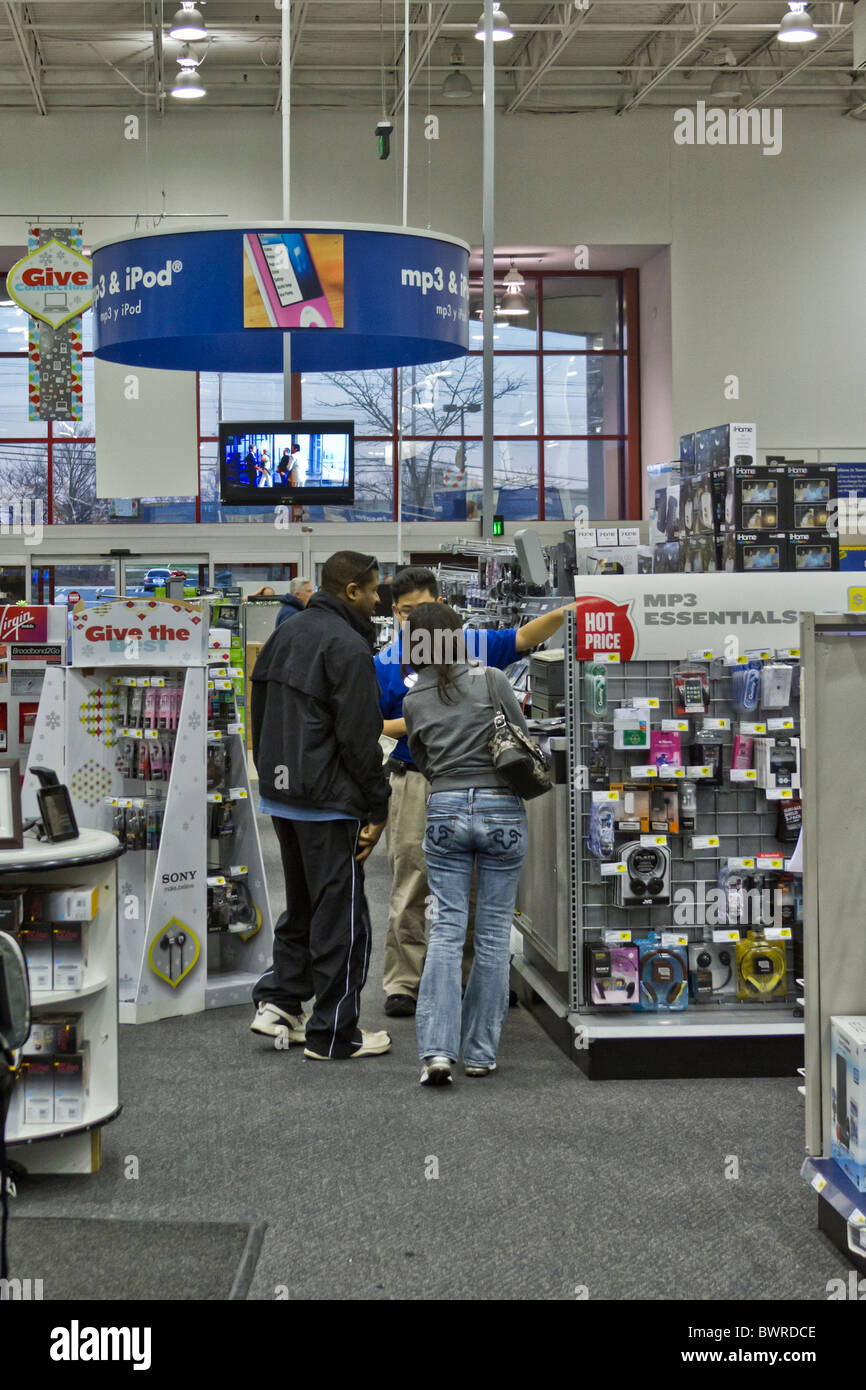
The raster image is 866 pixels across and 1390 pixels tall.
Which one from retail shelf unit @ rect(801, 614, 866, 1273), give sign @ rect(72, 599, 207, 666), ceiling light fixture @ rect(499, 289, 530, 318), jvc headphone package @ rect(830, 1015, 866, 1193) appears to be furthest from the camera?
ceiling light fixture @ rect(499, 289, 530, 318)

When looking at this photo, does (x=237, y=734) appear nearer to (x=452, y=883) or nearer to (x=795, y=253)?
(x=452, y=883)

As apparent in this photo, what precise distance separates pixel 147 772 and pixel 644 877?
2060 millimetres

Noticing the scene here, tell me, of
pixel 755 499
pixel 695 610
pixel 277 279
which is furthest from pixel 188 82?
pixel 695 610

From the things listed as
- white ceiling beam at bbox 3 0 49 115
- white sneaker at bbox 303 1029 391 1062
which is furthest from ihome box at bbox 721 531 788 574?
white ceiling beam at bbox 3 0 49 115

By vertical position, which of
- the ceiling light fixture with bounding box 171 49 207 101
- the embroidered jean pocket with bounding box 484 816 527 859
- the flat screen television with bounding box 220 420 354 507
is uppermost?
the ceiling light fixture with bounding box 171 49 207 101

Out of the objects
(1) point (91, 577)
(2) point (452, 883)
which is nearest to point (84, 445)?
(1) point (91, 577)

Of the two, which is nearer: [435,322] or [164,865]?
[164,865]

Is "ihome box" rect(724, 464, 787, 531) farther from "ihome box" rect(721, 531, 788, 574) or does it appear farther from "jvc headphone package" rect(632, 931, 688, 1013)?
"jvc headphone package" rect(632, 931, 688, 1013)

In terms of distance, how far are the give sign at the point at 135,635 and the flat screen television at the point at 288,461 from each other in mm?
4460

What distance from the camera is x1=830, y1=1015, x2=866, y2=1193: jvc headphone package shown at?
10.4ft

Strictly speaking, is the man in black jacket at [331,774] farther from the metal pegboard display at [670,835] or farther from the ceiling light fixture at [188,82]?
the ceiling light fixture at [188,82]

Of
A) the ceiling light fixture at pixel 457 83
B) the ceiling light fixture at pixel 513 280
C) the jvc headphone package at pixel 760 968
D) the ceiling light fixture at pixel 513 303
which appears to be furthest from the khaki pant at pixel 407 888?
the ceiling light fixture at pixel 513 303

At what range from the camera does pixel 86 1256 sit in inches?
130
